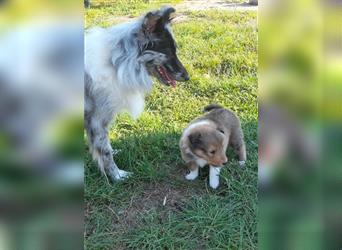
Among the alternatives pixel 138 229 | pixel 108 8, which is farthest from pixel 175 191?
pixel 108 8

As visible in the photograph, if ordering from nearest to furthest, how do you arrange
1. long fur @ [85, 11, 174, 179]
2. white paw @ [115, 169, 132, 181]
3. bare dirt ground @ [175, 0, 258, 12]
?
bare dirt ground @ [175, 0, 258, 12], long fur @ [85, 11, 174, 179], white paw @ [115, 169, 132, 181]

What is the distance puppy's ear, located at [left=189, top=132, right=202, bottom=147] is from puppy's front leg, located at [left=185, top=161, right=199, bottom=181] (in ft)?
0.33

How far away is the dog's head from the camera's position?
2.17 meters

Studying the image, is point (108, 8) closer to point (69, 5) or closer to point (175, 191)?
point (69, 5)

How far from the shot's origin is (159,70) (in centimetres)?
226

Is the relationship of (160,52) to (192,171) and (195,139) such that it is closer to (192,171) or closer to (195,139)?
(195,139)

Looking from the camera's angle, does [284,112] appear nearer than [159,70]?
Yes

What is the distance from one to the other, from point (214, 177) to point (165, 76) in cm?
58

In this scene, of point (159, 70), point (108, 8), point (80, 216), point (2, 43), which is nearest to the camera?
point (2, 43)

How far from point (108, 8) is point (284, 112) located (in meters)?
0.94

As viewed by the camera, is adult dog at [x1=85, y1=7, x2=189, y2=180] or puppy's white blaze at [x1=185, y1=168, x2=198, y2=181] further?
puppy's white blaze at [x1=185, y1=168, x2=198, y2=181]

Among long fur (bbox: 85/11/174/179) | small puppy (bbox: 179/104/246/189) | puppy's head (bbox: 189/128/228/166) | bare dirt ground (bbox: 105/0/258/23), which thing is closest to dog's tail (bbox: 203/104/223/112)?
small puppy (bbox: 179/104/246/189)

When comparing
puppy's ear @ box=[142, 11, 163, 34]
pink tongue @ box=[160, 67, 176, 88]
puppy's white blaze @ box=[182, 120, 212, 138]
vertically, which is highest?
puppy's ear @ box=[142, 11, 163, 34]

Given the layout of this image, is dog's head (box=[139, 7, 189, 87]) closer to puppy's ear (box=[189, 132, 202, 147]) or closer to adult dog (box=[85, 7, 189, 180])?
adult dog (box=[85, 7, 189, 180])
